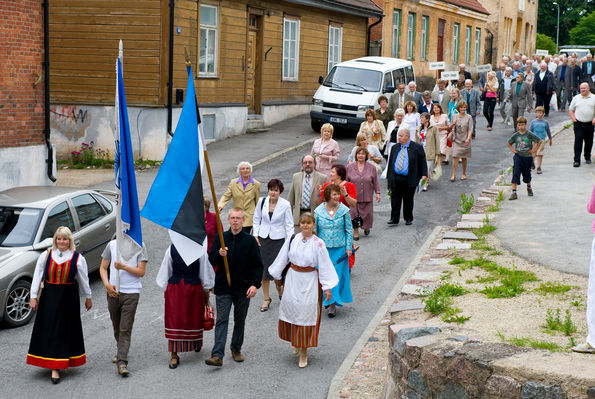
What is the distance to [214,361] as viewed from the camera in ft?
29.4

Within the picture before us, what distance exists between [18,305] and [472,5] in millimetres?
39454

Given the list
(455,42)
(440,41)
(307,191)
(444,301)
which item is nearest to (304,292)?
(444,301)

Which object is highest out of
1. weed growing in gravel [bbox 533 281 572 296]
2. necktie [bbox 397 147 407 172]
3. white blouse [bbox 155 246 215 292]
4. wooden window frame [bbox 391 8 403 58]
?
wooden window frame [bbox 391 8 403 58]

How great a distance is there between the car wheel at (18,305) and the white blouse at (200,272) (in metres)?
2.38

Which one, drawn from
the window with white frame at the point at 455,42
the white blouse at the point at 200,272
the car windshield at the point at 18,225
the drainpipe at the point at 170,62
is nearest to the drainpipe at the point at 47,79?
the drainpipe at the point at 170,62

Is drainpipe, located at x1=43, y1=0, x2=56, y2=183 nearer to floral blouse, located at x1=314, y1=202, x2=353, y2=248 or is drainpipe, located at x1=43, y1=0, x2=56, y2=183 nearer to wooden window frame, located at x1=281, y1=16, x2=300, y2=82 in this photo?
floral blouse, located at x1=314, y1=202, x2=353, y2=248

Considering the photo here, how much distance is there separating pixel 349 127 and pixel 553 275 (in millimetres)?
14691

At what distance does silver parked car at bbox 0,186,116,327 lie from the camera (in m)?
10.4

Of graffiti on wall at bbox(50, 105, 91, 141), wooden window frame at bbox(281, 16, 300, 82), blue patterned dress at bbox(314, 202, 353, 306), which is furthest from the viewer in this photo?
wooden window frame at bbox(281, 16, 300, 82)

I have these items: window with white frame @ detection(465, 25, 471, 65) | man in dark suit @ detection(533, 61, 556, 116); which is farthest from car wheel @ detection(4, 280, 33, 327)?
window with white frame @ detection(465, 25, 471, 65)

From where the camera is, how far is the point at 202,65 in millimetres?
23391

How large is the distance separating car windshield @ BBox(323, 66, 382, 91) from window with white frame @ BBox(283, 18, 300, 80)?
108 inches

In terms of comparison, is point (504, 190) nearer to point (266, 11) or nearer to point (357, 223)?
point (357, 223)

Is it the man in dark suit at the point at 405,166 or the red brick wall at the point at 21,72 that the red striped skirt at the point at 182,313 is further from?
the red brick wall at the point at 21,72
